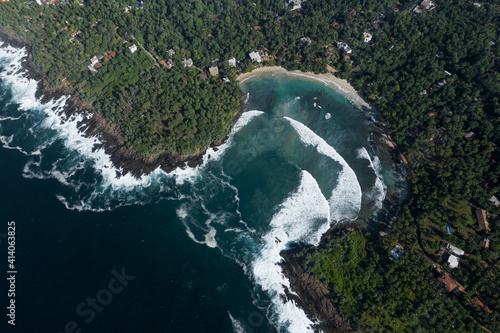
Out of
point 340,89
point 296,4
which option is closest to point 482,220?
point 340,89

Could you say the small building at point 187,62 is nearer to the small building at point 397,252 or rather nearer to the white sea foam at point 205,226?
the white sea foam at point 205,226

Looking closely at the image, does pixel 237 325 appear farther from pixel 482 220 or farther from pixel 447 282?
pixel 482 220

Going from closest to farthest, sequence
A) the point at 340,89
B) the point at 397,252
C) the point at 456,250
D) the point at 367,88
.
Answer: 1. the point at 456,250
2. the point at 397,252
3. the point at 367,88
4. the point at 340,89

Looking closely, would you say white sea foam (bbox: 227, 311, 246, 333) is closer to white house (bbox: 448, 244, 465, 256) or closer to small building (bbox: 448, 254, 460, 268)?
small building (bbox: 448, 254, 460, 268)

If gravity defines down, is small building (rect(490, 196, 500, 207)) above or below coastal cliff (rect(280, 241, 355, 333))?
above

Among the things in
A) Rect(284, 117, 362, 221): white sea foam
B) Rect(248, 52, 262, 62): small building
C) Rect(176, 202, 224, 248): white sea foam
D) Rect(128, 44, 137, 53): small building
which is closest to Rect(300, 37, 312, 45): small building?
Rect(248, 52, 262, 62): small building

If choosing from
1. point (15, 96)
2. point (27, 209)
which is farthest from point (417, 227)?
point (15, 96)

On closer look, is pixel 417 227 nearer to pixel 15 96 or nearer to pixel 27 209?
pixel 27 209
